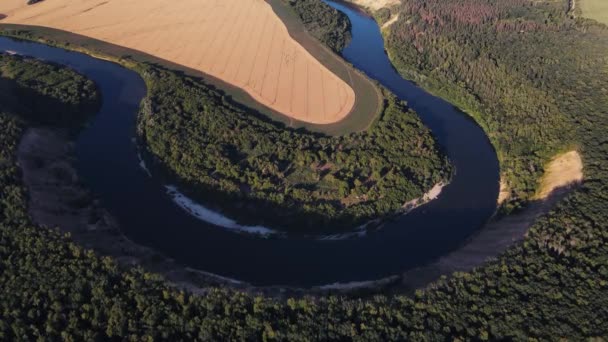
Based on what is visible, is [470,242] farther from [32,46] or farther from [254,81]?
[32,46]

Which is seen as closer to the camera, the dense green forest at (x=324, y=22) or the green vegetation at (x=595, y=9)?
the dense green forest at (x=324, y=22)

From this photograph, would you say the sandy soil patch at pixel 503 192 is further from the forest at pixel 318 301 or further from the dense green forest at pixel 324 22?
the dense green forest at pixel 324 22

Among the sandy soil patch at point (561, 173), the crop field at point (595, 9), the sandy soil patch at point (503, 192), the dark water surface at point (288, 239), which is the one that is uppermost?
the crop field at point (595, 9)

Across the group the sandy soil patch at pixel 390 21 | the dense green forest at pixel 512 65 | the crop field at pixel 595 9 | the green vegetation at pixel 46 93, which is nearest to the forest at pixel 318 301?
the dense green forest at pixel 512 65

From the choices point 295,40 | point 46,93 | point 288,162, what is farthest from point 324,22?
point 46,93

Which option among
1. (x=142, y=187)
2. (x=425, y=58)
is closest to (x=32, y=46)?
(x=142, y=187)

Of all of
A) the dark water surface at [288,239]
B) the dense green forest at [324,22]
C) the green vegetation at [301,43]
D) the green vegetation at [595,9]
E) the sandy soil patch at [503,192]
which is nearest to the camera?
the dark water surface at [288,239]
